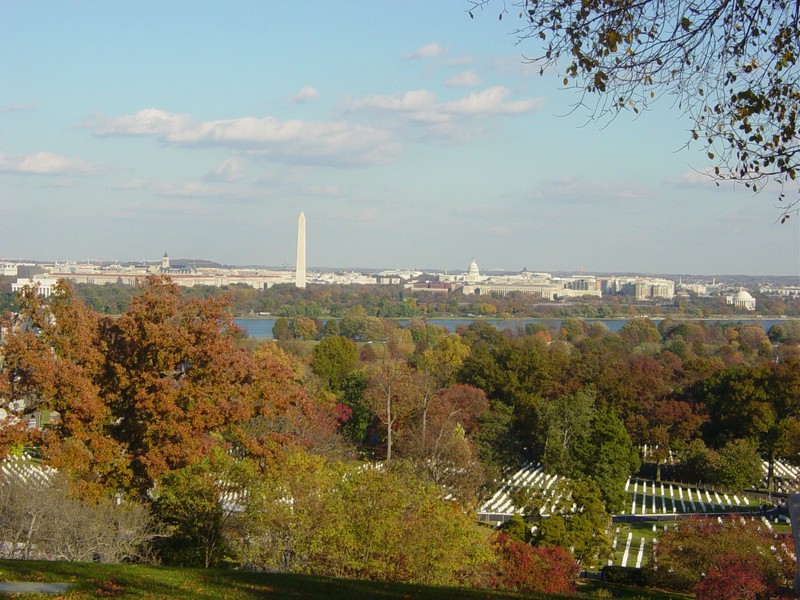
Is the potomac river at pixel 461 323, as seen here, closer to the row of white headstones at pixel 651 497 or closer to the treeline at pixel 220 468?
the row of white headstones at pixel 651 497

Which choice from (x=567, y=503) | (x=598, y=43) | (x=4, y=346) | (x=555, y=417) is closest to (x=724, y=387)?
(x=555, y=417)

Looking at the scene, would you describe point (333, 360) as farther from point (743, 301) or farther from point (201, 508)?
point (743, 301)

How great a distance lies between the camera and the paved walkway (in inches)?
271

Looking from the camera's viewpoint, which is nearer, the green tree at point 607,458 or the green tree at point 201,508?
the green tree at point 201,508

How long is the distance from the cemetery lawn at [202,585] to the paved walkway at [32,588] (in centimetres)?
9

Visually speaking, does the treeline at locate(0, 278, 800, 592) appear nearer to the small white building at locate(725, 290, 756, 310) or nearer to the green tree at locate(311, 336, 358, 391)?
the green tree at locate(311, 336, 358, 391)

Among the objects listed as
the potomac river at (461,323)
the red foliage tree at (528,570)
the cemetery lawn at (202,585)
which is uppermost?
the cemetery lawn at (202,585)

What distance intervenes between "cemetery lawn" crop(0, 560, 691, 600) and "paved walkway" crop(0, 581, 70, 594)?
0.09 m

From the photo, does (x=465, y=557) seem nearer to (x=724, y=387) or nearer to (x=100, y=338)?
(x=100, y=338)

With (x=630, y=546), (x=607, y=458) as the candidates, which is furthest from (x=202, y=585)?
(x=607, y=458)

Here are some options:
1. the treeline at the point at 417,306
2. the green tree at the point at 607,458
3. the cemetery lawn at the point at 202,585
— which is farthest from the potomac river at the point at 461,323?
the cemetery lawn at the point at 202,585

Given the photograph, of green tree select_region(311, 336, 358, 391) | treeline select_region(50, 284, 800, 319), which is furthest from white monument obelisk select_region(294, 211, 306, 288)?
green tree select_region(311, 336, 358, 391)

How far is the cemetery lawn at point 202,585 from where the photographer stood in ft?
24.8

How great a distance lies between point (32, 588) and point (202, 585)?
60.3 inches
